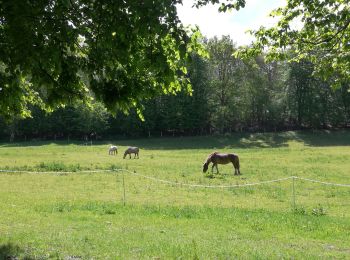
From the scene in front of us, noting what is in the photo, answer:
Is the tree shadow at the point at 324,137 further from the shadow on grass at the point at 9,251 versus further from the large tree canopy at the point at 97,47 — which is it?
the shadow on grass at the point at 9,251

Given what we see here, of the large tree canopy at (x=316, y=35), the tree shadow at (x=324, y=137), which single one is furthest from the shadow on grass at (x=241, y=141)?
the large tree canopy at (x=316, y=35)

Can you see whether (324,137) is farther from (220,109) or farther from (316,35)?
(316,35)

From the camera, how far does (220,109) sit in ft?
258

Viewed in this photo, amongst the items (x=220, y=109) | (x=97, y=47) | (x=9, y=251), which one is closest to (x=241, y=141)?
(x=220, y=109)

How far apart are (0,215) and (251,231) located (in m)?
7.76

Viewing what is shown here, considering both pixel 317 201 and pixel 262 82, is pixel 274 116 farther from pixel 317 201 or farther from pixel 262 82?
pixel 317 201

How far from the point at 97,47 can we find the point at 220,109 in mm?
70941

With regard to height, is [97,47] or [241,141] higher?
[97,47]

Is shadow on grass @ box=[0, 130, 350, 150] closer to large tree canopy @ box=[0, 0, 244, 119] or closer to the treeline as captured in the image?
the treeline

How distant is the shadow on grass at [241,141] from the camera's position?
2594 inches

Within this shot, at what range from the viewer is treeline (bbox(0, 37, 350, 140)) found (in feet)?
258

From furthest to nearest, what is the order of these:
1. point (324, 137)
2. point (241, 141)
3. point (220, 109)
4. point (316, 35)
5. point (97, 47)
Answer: point (220, 109) → point (324, 137) → point (241, 141) → point (316, 35) → point (97, 47)

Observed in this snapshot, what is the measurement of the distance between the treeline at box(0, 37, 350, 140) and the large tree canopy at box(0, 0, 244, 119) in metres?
68.1

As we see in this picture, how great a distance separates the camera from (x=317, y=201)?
18562 mm
